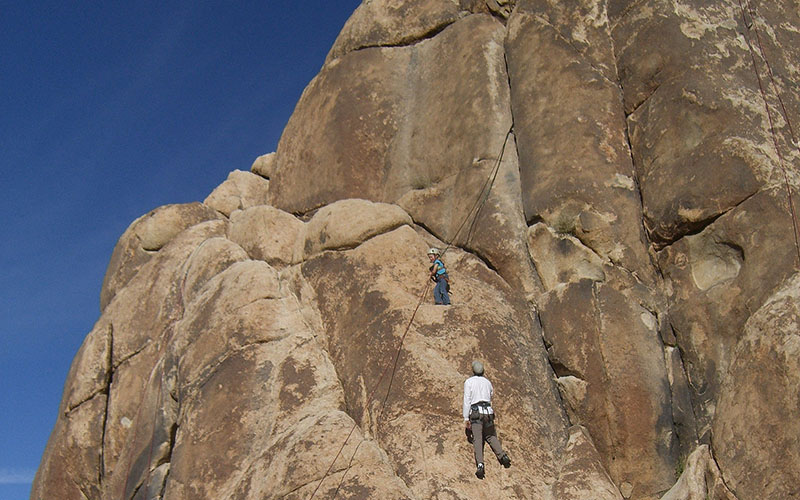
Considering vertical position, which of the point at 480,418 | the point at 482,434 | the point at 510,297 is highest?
the point at 510,297

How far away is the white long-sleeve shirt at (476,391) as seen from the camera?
40.1 feet

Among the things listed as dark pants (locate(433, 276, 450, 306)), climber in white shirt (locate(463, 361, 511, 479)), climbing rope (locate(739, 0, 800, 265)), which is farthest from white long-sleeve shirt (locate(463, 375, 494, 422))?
climbing rope (locate(739, 0, 800, 265))

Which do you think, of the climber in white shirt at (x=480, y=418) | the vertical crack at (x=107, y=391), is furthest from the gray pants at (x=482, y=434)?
the vertical crack at (x=107, y=391)

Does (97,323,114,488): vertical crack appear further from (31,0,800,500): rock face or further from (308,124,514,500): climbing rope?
(308,124,514,500): climbing rope

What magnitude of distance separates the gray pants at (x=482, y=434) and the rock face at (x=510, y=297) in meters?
0.32

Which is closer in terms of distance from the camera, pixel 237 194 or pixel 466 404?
pixel 466 404

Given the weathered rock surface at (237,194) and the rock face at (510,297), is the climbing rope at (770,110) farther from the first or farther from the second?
the weathered rock surface at (237,194)

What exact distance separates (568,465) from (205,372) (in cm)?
659

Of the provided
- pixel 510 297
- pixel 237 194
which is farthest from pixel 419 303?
pixel 237 194

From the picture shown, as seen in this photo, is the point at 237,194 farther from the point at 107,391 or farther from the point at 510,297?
the point at 510,297

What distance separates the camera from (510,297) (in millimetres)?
15039

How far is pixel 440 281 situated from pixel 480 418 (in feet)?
Answer: 11.0

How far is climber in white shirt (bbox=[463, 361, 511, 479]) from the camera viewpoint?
12.0 metres

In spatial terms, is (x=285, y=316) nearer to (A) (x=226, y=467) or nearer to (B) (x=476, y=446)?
(A) (x=226, y=467)
